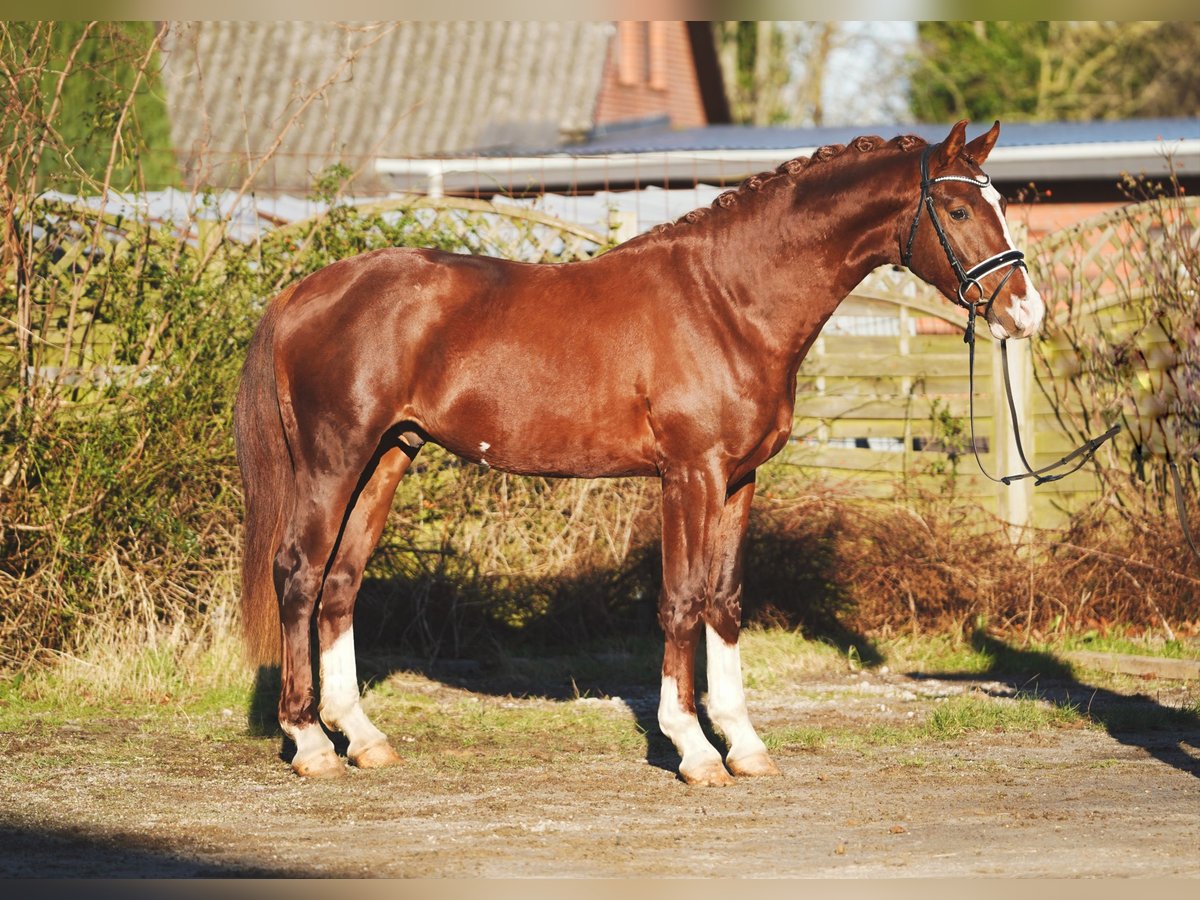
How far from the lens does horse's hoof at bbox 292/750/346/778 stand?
5.45 metres

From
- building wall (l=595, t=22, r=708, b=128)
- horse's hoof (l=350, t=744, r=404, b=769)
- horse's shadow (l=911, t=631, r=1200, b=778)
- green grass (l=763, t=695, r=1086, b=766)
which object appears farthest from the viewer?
building wall (l=595, t=22, r=708, b=128)

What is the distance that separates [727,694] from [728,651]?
0.55 ft

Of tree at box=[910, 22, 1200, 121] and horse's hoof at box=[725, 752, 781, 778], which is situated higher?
tree at box=[910, 22, 1200, 121]

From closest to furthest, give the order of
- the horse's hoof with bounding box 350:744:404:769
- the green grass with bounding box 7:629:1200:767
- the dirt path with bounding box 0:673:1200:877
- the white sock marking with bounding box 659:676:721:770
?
the dirt path with bounding box 0:673:1200:877, the white sock marking with bounding box 659:676:721:770, the horse's hoof with bounding box 350:744:404:769, the green grass with bounding box 7:629:1200:767

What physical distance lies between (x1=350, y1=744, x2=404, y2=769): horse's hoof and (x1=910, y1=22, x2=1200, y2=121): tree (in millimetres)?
25361

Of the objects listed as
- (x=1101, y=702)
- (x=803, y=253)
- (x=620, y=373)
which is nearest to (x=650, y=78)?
(x=1101, y=702)

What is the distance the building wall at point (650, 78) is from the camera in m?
24.9

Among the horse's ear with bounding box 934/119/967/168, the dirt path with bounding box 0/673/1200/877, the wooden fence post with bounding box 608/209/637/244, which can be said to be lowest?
the dirt path with bounding box 0/673/1200/877

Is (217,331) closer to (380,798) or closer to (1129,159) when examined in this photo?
(380,798)

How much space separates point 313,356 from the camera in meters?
5.70

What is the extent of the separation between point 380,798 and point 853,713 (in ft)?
8.37

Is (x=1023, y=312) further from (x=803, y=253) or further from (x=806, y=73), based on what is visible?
(x=806, y=73)

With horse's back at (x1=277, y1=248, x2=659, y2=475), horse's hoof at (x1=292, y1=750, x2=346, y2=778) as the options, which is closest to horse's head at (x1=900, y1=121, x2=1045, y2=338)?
horse's back at (x1=277, y1=248, x2=659, y2=475)

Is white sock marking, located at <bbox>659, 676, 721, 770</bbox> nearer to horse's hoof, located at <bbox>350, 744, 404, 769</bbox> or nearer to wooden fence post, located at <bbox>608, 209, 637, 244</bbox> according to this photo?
horse's hoof, located at <bbox>350, 744, 404, 769</bbox>
